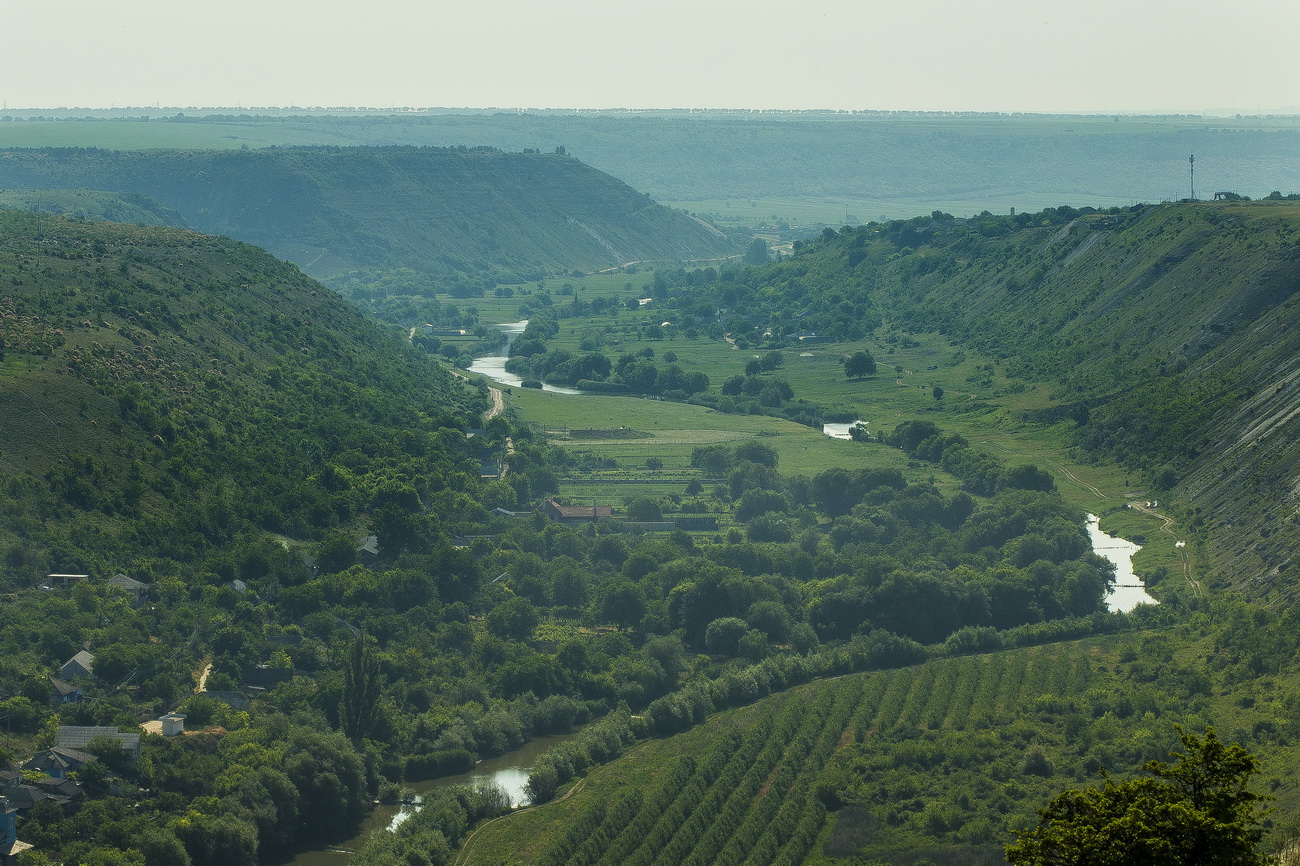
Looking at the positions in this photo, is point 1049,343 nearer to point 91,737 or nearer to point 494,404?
point 494,404

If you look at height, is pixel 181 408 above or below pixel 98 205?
above

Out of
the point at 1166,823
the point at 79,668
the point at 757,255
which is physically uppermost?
the point at 1166,823

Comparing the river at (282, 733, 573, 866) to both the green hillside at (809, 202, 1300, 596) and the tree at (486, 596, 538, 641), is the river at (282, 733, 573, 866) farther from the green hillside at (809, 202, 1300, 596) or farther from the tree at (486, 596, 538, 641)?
the green hillside at (809, 202, 1300, 596)

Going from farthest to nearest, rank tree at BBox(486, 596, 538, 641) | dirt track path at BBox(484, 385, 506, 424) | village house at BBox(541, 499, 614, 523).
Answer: dirt track path at BBox(484, 385, 506, 424) < village house at BBox(541, 499, 614, 523) < tree at BBox(486, 596, 538, 641)

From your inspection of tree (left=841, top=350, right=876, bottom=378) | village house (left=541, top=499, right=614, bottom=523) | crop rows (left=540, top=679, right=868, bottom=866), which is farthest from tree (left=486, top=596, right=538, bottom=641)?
tree (left=841, top=350, right=876, bottom=378)

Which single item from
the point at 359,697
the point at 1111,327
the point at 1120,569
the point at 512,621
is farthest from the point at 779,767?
the point at 1111,327

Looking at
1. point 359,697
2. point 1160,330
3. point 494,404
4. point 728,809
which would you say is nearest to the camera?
point 728,809

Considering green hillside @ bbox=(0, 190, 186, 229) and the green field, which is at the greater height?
green hillside @ bbox=(0, 190, 186, 229)

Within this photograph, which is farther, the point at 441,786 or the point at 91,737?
the point at 441,786
